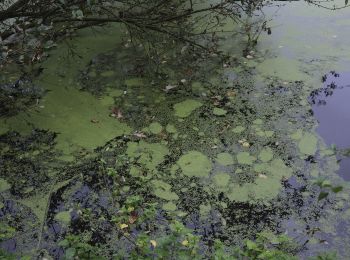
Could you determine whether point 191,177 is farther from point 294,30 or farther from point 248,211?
point 294,30

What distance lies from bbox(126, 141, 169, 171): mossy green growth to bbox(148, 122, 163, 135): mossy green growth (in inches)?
4.3

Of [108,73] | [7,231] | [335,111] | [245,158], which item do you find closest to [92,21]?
[108,73]

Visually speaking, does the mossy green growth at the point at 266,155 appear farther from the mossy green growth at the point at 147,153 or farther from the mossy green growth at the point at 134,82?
the mossy green growth at the point at 134,82

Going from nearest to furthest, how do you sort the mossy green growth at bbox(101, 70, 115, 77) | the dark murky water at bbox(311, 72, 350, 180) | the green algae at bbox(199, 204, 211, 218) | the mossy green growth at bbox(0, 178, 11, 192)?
Answer: the green algae at bbox(199, 204, 211, 218) < the mossy green growth at bbox(0, 178, 11, 192) < the dark murky water at bbox(311, 72, 350, 180) < the mossy green growth at bbox(101, 70, 115, 77)

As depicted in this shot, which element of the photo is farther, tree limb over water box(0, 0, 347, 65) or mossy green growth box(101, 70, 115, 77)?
mossy green growth box(101, 70, 115, 77)

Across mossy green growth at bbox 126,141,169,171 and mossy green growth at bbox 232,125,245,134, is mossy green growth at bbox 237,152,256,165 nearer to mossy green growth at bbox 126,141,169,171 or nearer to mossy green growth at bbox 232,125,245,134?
mossy green growth at bbox 232,125,245,134

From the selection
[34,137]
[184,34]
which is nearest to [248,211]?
[34,137]

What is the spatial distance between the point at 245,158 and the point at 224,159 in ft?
0.36

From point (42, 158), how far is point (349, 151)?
5.59 feet

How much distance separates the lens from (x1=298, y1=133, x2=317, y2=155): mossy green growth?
7.54ft

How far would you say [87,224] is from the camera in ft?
6.31

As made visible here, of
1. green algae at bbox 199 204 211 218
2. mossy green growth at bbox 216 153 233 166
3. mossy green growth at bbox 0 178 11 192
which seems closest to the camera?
green algae at bbox 199 204 211 218

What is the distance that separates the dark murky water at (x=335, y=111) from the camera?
2.39m

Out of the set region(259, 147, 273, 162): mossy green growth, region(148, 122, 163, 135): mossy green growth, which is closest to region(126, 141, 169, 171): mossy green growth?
region(148, 122, 163, 135): mossy green growth
